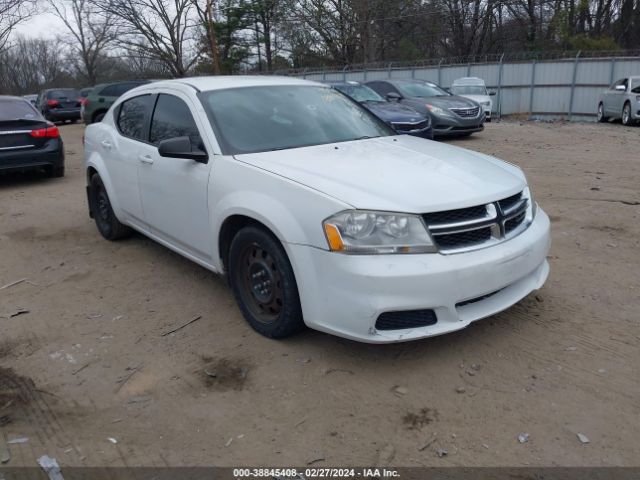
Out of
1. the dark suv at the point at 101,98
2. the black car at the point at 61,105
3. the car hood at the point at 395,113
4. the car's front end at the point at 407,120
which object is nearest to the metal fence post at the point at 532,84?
the car hood at the point at 395,113

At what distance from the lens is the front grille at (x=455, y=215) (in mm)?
3096

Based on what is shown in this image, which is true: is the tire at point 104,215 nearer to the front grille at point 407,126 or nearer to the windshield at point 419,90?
the front grille at point 407,126

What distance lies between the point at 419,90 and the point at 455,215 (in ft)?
40.4

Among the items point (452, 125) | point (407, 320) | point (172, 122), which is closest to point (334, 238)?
point (407, 320)

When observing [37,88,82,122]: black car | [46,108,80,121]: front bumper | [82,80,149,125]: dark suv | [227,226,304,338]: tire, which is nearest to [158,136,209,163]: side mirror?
[227,226,304,338]: tire

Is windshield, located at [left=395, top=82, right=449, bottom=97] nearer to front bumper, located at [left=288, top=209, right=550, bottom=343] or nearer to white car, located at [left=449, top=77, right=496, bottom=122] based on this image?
white car, located at [left=449, top=77, right=496, bottom=122]

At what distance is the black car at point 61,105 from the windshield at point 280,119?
24672 mm

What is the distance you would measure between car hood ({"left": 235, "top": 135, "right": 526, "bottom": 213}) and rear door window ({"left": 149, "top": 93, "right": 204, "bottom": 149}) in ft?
2.15

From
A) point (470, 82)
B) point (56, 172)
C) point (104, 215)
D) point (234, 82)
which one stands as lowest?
point (56, 172)

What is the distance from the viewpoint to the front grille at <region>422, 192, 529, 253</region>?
3099 mm

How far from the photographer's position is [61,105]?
2603 centimetres

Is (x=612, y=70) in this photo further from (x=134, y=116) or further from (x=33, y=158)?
(x=134, y=116)

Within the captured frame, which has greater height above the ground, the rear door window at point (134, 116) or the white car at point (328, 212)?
the rear door window at point (134, 116)

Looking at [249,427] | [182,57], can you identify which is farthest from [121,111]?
[182,57]
